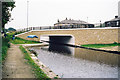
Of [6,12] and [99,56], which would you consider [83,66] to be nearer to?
[99,56]

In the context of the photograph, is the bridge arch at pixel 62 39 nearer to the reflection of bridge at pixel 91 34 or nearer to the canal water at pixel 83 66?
the reflection of bridge at pixel 91 34

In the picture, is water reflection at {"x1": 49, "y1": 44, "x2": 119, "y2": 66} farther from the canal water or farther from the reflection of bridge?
the reflection of bridge

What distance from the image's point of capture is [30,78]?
8.33m

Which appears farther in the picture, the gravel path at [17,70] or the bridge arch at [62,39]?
the bridge arch at [62,39]

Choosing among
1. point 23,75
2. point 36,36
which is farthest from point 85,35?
point 23,75

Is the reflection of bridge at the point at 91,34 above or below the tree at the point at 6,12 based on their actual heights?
below

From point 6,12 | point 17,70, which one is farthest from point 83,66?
point 6,12

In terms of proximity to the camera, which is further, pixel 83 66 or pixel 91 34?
pixel 91 34

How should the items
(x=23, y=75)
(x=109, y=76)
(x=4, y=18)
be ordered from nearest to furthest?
(x=23, y=75) < (x=109, y=76) < (x=4, y=18)

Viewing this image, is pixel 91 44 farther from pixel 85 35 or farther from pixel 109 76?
pixel 109 76

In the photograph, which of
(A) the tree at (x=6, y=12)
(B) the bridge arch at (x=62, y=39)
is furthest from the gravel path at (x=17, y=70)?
(B) the bridge arch at (x=62, y=39)

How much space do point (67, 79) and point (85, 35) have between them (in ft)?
85.0

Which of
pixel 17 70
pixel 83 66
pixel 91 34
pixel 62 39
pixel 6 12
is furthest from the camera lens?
pixel 62 39

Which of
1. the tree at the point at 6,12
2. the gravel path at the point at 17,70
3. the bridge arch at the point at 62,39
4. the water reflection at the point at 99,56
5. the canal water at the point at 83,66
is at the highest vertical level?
the tree at the point at 6,12
